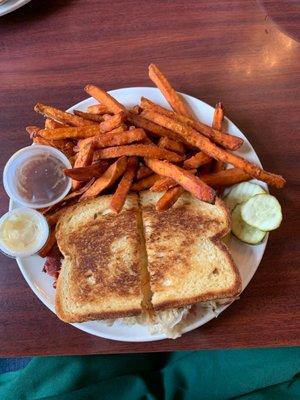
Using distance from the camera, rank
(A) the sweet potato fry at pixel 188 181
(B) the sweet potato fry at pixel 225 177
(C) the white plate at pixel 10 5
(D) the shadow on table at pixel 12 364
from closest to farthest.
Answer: (A) the sweet potato fry at pixel 188 181
(B) the sweet potato fry at pixel 225 177
(C) the white plate at pixel 10 5
(D) the shadow on table at pixel 12 364

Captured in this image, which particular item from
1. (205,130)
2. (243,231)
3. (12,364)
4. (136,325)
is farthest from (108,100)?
(12,364)

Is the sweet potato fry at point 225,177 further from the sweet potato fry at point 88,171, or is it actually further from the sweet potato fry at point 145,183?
the sweet potato fry at point 88,171

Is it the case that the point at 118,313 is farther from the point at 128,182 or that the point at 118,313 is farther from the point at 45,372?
the point at 45,372

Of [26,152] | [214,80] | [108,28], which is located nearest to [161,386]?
[26,152]

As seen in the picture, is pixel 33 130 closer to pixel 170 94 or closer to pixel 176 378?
pixel 170 94

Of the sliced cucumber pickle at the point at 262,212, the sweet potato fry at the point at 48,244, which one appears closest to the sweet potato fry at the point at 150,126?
the sliced cucumber pickle at the point at 262,212

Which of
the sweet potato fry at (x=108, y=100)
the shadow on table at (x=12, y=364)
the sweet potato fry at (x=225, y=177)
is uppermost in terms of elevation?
the sweet potato fry at (x=108, y=100)

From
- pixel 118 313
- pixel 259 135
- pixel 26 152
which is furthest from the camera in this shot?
pixel 259 135
